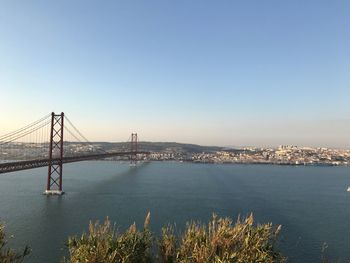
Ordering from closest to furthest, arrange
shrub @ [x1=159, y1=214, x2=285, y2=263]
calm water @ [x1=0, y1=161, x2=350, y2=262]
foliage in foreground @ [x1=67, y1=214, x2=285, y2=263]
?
shrub @ [x1=159, y1=214, x2=285, y2=263]
foliage in foreground @ [x1=67, y1=214, x2=285, y2=263]
calm water @ [x1=0, y1=161, x2=350, y2=262]

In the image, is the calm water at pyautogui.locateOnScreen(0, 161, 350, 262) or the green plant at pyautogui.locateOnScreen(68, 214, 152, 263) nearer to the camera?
the green plant at pyautogui.locateOnScreen(68, 214, 152, 263)

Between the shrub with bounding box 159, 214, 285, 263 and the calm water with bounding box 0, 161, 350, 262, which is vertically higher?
the shrub with bounding box 159, 214, 285, 263

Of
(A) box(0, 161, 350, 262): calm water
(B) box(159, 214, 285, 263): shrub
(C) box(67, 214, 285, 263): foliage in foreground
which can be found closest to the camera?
(B) box(159, 214, 285, 263): shrub

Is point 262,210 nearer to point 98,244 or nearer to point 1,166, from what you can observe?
point 1,166

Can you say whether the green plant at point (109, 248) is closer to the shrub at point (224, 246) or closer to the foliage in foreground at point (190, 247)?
the foliage in foreground at point (190, 247)

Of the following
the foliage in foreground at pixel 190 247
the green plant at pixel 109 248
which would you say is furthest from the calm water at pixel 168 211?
the foliage in foreground at pixel 190 247


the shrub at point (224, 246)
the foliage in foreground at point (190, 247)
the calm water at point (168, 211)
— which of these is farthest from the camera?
the calm water at point (168, 211)

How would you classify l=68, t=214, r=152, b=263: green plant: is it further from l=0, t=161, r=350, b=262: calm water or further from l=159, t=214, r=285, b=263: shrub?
l=0, t=161, r=350, b=262: calm water

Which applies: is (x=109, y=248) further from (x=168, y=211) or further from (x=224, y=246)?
(x=168, y=211)

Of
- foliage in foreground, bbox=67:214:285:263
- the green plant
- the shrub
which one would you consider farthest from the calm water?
the shrub

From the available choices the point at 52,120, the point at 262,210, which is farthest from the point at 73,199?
the point at 262,210

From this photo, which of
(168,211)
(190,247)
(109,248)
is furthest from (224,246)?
→ (168,211)
